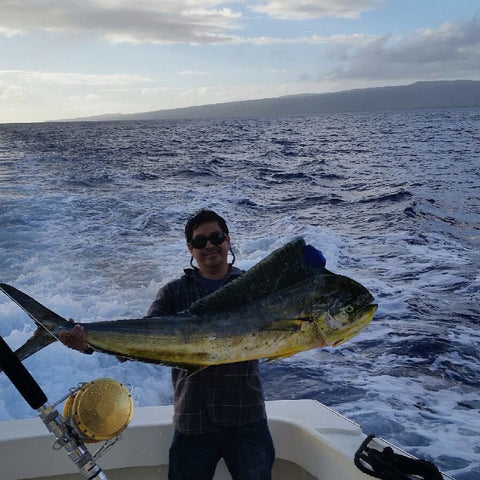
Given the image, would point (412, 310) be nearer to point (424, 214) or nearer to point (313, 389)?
point (313, 389)

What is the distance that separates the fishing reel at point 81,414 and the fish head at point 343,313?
2.97 ft

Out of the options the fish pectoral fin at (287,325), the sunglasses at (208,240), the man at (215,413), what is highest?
the sunglasses at (208,240)

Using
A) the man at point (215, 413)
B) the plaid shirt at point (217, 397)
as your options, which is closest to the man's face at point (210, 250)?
the man at point (215, 413)

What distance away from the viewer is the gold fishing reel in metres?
2.24

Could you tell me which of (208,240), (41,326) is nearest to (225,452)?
(208,240)

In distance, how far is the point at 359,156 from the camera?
1346 inches

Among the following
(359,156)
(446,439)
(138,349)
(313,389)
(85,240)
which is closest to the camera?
(138,349)

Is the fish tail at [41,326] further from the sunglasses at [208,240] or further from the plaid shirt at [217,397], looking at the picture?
the sunglasses at [208,240]

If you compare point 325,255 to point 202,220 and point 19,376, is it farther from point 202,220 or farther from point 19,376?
point 19,376

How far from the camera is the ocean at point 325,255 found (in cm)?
549

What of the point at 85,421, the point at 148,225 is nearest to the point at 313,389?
the point at 85,421

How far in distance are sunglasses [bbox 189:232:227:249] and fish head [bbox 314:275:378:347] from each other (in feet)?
3.31

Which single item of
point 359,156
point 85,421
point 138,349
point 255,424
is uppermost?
point 138,349

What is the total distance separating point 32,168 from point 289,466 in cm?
2288
